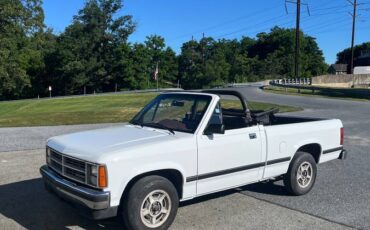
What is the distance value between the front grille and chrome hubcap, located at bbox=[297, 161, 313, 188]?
3.45m

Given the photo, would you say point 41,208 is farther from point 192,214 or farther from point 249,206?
point 249,206

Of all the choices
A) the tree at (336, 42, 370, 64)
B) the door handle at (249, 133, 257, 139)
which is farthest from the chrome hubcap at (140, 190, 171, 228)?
the tree at (336, 42, 370, 64)

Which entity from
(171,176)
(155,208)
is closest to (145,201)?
(155,208)

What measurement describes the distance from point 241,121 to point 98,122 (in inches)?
426

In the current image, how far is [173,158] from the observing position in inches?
196

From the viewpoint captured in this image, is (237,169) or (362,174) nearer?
(237,169)

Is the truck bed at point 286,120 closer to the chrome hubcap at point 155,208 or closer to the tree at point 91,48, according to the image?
the chrome hubcap at point 155,208

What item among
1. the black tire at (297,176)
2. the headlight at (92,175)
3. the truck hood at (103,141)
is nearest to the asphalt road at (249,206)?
the black tire at (297,176)

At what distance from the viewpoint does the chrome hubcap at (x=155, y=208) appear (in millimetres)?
4762

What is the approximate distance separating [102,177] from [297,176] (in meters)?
3.32

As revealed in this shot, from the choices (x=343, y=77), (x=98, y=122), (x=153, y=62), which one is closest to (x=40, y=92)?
(x=153, y=62)

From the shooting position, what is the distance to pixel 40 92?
74250 mm

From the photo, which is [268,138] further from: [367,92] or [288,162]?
[367,92]

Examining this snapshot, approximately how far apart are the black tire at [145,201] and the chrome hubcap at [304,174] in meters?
2.46
